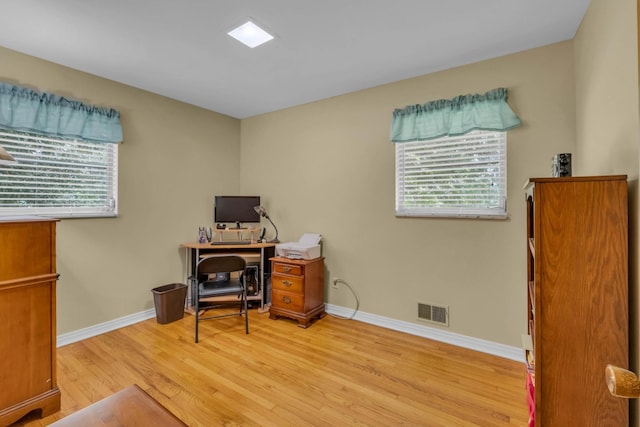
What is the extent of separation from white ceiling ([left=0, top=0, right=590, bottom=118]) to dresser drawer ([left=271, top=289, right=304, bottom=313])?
216 centimetres

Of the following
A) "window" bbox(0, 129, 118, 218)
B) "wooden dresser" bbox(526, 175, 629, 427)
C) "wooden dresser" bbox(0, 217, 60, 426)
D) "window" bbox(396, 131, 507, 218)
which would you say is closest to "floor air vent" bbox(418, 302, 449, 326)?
"window" bbox(396, 131, 507, 218)

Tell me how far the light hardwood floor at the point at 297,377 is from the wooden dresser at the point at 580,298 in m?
0.61

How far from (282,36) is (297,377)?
246 centimetres

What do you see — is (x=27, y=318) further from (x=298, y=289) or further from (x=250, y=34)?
(x=250, y=34)

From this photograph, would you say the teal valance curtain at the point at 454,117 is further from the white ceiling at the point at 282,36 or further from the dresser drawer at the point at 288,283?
the dresser drawer at the point at 288,283

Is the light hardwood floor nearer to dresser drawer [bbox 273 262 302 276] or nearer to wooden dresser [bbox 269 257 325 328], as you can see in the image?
wooden dresser [bbox 269 257 325 328]

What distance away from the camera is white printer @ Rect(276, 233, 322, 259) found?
310cm

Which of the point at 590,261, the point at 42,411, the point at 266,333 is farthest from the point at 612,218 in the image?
the point at 42,411

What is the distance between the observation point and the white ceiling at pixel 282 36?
1.83m

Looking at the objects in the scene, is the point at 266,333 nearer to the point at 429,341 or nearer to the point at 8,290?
the point at 429,341

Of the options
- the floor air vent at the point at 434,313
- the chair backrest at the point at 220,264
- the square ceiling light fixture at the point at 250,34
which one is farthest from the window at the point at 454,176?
the chair backrest at the point at 220,264

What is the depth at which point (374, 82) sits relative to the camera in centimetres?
293

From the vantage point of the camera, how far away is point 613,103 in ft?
4.67

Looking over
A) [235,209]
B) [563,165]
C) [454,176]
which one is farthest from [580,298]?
[235,209]
